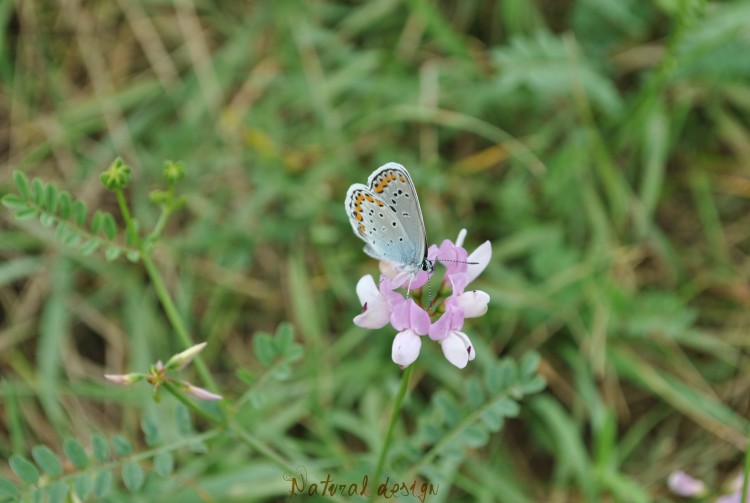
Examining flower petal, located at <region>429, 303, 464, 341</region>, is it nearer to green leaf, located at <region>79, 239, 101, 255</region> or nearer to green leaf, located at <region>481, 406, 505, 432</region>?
green leaf, located at <region>481, 406, 505, 432</region>

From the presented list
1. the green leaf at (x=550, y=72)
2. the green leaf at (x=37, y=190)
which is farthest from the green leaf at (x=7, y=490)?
the green leaf at (x=550, y=72)

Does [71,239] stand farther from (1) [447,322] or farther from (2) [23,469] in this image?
(1) [447,322]

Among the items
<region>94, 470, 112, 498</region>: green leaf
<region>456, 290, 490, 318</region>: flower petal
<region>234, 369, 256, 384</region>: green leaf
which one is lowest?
<region>94, 470, 112, 498</region>: green leaf

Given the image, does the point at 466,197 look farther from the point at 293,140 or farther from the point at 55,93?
the point at 55,93

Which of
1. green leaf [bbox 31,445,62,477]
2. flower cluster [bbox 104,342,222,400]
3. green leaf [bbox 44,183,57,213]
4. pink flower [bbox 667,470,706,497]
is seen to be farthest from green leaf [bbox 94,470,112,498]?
pink flower [bbox 667,470,706,497]

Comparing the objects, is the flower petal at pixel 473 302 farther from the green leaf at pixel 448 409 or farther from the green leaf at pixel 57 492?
the green leaf at pixel 57 492

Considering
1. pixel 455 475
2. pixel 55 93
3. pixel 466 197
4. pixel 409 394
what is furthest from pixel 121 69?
pixel 455 475
